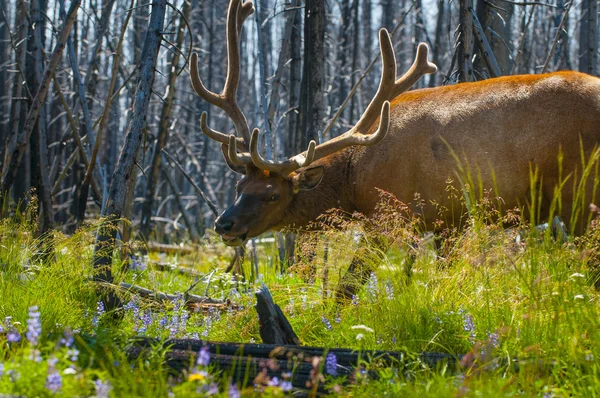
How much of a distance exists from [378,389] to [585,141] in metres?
3.51

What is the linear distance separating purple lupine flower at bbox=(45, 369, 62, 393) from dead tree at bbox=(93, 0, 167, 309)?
8.71ft

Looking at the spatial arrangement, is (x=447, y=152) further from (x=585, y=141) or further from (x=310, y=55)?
(x=310, y=55)

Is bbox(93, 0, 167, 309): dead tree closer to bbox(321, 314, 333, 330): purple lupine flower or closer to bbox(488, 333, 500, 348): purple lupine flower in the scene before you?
bbox(321, 314, 333, 330): purple lupine flower

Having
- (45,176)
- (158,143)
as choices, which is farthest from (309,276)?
(158,143)

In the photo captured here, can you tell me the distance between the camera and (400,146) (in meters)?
6.14

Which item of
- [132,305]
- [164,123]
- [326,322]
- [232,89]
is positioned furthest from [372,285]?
[164,123]

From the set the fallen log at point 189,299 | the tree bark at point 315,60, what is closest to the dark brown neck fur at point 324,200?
the fallen log at point 189,299

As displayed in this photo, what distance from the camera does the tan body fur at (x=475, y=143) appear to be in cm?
582

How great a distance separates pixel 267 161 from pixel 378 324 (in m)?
2.41

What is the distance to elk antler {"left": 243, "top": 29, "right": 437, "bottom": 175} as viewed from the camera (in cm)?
585

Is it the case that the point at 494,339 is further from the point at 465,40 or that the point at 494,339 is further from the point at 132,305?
the point at 465,40

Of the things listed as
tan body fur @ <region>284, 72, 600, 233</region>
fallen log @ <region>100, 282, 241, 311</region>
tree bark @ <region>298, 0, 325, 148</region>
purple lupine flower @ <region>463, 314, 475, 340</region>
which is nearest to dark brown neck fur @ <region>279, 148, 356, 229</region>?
tan body fur @ <region>284, 72, 600, 233</region>

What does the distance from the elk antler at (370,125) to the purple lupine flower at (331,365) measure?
2727mm

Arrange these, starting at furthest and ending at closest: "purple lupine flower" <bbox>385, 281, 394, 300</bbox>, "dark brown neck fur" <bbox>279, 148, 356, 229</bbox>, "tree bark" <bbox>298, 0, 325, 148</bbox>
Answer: "tree bark" <bbox>298, 0, 325, 148</bbox> < "dark brown neck fur" <bbox>279, 148, 356, 229</bbox> < "purple lupine flower" <bbox>385, 281, 394, 300</bbox>
